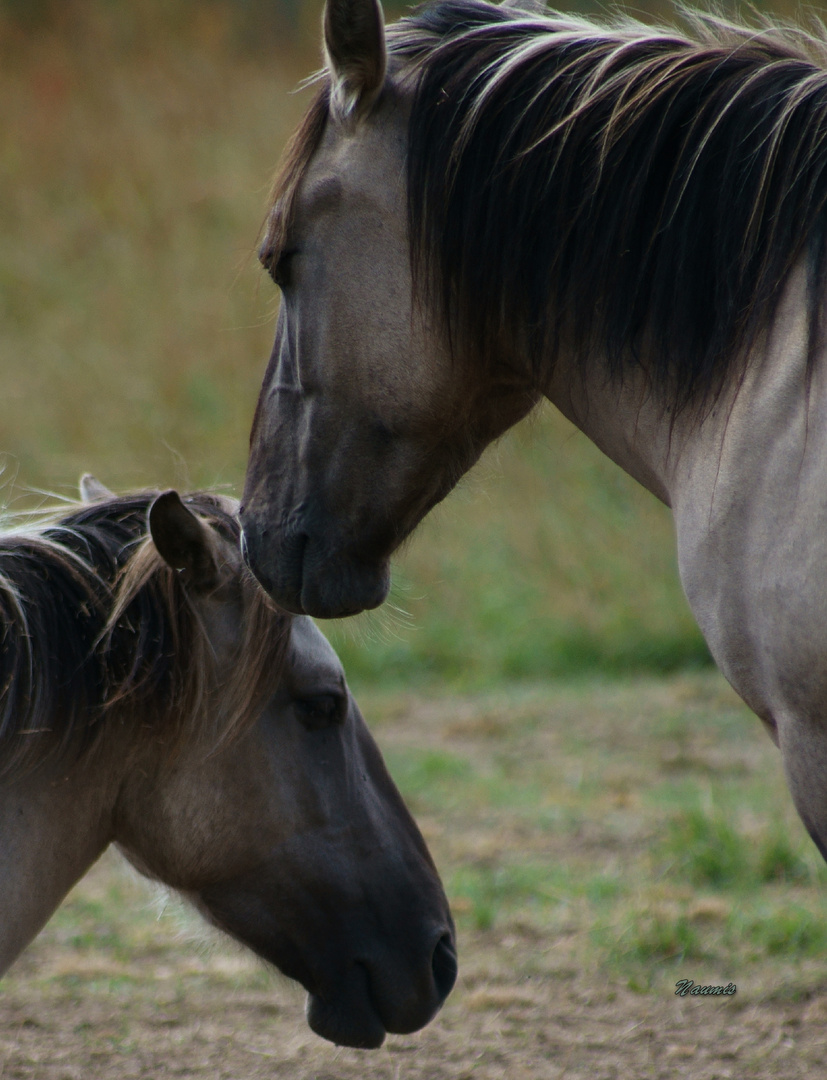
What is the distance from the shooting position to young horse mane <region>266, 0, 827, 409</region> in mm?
1739

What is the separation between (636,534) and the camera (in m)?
8.45

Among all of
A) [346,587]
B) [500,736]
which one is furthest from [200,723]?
[500,736]

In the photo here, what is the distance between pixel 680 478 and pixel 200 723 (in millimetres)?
1003

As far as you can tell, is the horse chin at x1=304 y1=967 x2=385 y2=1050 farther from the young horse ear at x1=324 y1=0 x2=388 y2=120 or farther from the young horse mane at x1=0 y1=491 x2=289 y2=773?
the young horse ear at x1=324 y1=0 x2=388 y2=120

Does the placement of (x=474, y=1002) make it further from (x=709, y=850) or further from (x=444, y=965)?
(x=709, y=850)

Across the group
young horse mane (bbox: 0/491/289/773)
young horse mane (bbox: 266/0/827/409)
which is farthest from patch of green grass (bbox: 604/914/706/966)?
young horse mane (bbox: 266/0/827/409)

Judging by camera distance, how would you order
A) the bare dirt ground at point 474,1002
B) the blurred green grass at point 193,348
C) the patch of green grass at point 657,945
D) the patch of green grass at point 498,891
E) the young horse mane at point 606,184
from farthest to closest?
the blurred green grass at point 193,348
the patch of green grass at point 498,891
the patch of green grass at point 657,945
the bare dirt ground at point 474,1002
the young horse mane at point 606,184

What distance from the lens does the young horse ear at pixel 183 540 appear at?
198 centimetres

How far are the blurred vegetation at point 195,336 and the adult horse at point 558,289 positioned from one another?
463 centimetres

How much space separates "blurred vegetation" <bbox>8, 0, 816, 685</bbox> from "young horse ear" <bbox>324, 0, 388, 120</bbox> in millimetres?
4879

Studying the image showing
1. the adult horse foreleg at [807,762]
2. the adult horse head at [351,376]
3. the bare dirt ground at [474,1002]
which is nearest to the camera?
the adult horse foreleg at [807,762]

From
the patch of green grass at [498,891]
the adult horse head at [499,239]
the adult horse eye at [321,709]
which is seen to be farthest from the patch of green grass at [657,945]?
the adult horse head at [499,239]

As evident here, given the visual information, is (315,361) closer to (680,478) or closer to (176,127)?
(680,478)

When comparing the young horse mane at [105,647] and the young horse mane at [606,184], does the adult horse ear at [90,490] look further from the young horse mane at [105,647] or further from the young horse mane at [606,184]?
the young horse mane at [606,184]
